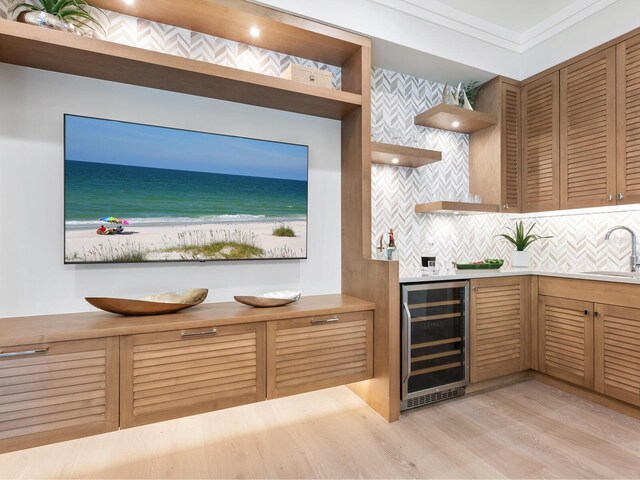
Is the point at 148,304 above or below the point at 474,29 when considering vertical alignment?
below

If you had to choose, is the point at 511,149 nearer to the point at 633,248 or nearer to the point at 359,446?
the point at 633,248

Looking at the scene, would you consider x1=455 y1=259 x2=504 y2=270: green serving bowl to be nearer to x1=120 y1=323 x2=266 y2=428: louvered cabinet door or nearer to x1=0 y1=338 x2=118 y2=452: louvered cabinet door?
x1=120 y1=323 x2=266 y2=428: louvered cabinet door

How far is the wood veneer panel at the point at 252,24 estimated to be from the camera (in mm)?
2074

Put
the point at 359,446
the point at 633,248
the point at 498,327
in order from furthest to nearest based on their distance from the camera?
1. the point at 498,327
2. the point at 633,248
3. the point at 359,446

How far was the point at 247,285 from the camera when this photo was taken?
2.43 m

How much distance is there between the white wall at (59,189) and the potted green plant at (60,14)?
0.29 metres

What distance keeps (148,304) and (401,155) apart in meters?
2.05

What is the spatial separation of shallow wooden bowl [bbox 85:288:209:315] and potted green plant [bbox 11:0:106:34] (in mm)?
1463

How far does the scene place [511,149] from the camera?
124 inches

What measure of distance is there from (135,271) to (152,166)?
0.68 metres

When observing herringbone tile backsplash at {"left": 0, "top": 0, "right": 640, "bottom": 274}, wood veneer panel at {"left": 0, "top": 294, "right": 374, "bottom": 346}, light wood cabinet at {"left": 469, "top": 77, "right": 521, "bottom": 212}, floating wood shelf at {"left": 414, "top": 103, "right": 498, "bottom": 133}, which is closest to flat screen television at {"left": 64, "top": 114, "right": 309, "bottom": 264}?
wood veneer panel at {"left": 0, "top": 294, "right": 374, "bottom": 346}

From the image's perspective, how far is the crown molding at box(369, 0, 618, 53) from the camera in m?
2.62

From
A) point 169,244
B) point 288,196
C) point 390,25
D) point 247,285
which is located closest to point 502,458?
point 247,285

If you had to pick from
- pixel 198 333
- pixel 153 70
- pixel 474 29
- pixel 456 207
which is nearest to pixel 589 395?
pixel 456 207
